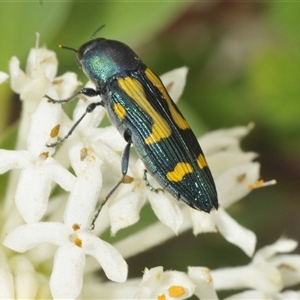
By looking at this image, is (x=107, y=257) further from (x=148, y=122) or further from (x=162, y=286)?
(x=148, y=122)

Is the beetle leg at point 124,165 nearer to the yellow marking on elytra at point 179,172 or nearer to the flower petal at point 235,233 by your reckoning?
the yellow marking on elytra at point 179,172

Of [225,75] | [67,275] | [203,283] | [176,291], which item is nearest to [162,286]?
[176,291]

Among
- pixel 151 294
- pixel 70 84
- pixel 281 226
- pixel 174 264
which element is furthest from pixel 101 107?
pixel 281 226

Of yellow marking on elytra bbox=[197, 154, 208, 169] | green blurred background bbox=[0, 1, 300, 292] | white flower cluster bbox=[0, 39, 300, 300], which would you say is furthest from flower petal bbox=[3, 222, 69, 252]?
green blurred background bbox=[0, 1, 300, 292]

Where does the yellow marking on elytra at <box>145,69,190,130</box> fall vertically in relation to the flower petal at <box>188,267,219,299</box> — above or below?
above

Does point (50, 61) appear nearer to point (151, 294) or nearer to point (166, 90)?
point (166, 90)

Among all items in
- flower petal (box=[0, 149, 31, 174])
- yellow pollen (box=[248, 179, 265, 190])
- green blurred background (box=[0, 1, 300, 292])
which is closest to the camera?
flower petal (box=[0, 149, 31, 174])

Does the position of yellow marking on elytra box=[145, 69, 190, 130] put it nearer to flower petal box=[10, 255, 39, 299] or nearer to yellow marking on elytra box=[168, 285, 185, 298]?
yellow marking on elytra box=[168, 285, 185, 298]
